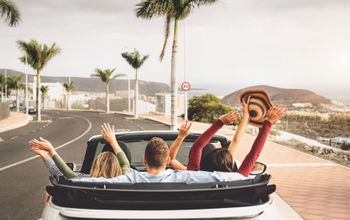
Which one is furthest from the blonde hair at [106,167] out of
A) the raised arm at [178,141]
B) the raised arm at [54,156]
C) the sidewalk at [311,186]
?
the sidewalk at [311,186]

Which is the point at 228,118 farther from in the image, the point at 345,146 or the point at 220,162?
the point at 345,146

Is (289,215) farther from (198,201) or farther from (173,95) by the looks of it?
(173,95)

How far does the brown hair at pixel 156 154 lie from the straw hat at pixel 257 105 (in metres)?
0.80

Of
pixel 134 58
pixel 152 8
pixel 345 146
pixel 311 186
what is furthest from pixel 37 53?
pixel 311 186

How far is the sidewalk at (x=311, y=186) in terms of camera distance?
5781 millimetres

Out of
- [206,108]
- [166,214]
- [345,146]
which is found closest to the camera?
[166,214]

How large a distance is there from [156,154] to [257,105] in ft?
3.09

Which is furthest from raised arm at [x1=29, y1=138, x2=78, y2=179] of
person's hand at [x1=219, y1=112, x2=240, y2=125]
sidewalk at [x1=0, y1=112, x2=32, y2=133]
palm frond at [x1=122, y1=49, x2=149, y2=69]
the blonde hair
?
palm frond at [x1=122, y1=49, x2=149, y2=69]

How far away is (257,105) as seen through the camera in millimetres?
2865

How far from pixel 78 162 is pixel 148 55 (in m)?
38.0

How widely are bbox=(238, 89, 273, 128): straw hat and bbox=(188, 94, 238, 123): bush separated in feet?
A: 123

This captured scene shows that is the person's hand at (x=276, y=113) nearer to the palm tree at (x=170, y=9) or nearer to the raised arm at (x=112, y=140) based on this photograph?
the raised arm at (x=112, y=140)

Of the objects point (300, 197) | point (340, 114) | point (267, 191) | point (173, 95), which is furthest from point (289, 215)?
point (340, 114)

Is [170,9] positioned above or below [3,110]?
above
